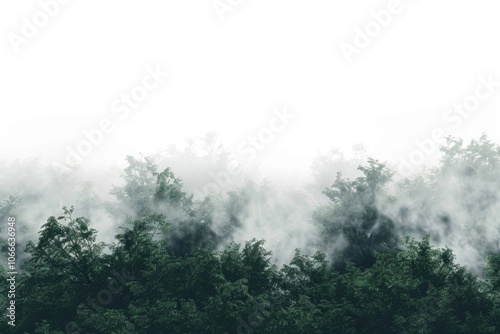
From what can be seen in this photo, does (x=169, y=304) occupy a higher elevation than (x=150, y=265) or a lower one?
lower

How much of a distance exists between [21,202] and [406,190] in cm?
3459

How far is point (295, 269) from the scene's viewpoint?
26188 millimetres

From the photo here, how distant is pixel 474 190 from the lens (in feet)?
103

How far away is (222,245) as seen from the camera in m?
33.3

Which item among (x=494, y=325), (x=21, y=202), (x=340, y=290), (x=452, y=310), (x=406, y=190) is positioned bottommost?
(x=494, y=325)

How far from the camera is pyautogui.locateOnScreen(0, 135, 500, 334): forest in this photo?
71.7 feet

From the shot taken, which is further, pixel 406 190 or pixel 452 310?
pixel 406 190

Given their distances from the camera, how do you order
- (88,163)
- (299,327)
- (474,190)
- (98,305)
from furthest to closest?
(88,163)
(474,190)
(98,305)
(299,327)

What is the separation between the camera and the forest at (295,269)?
71.7ft

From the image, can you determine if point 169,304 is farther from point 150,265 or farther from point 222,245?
point 222,245

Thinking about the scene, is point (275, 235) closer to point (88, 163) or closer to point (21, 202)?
point (21, 202)

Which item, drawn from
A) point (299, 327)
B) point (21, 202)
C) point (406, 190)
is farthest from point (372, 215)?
point (21, 202)

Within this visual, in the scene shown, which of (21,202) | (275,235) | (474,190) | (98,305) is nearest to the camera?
(98,305)

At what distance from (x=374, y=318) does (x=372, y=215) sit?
1080 centimetres
